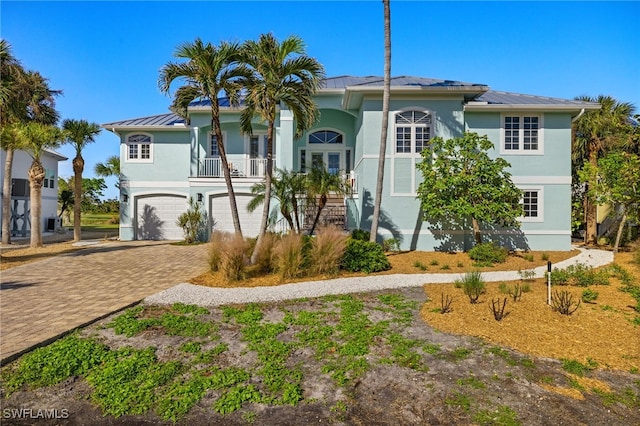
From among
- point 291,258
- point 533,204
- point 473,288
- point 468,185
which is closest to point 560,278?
point 473,288

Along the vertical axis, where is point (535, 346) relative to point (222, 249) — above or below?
below

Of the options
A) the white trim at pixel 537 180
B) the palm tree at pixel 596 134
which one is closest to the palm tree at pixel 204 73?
the white trim at pixel 537 180

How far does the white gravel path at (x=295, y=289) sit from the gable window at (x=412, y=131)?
6.53 metres

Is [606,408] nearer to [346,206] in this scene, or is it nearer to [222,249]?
[222,249]

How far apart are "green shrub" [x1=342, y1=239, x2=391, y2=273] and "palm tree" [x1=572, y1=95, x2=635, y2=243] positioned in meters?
14.8

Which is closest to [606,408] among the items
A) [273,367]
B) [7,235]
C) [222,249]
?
[273,367]

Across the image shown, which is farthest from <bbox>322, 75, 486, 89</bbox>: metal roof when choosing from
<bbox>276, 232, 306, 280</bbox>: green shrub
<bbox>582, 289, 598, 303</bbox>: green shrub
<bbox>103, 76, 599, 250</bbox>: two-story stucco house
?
<bbox>582, 289, 598, 303</bbox>: green shrub

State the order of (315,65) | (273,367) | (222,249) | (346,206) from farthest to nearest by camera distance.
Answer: (346,206), (315,65), (222,249), (273,367)

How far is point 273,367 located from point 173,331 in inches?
85.8

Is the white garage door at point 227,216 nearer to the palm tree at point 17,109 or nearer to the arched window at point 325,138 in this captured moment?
the arched window at point 325,138

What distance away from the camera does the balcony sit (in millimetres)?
18766

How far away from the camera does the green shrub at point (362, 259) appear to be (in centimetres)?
1088

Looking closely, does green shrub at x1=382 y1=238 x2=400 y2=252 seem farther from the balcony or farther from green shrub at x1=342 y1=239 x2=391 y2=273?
the balcony

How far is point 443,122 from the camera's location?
15227 mm
